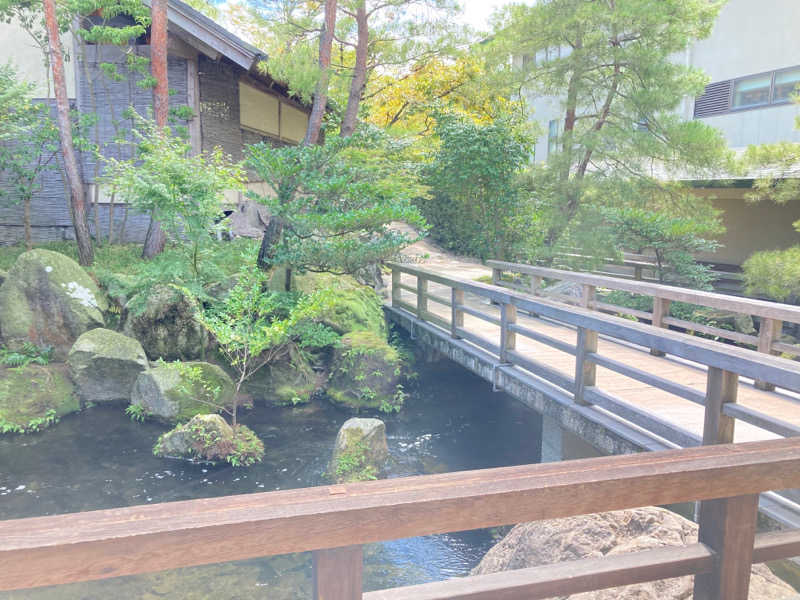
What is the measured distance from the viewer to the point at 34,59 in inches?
509

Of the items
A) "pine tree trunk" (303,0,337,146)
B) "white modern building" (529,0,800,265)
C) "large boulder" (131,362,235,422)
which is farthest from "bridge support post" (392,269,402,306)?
"white modern building" (529,0,800,265)

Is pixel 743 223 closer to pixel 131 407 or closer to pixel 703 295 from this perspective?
pixel 703 295

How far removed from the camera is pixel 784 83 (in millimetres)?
13703

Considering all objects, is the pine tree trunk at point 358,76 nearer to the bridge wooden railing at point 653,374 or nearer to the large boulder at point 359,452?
the bridge wooden railing at point 653,374

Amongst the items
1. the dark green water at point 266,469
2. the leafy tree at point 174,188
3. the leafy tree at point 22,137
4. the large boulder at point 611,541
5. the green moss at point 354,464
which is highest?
the leafy tree at point 22,137

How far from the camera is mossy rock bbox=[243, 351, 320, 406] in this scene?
8.73 meters

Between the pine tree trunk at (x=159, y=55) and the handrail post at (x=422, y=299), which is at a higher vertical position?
the pine tree trunk at (x=159, y=55)

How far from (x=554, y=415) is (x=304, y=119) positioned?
15.6 m

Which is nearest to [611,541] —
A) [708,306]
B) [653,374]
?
[653,374]

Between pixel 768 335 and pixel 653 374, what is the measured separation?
4.44ft

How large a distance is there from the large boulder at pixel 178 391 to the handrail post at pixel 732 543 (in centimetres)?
689

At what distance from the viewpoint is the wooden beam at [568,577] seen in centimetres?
140

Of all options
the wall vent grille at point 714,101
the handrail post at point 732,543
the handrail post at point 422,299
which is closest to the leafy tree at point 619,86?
the handrail post at point 422,299

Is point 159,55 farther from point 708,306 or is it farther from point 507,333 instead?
point 708,306
